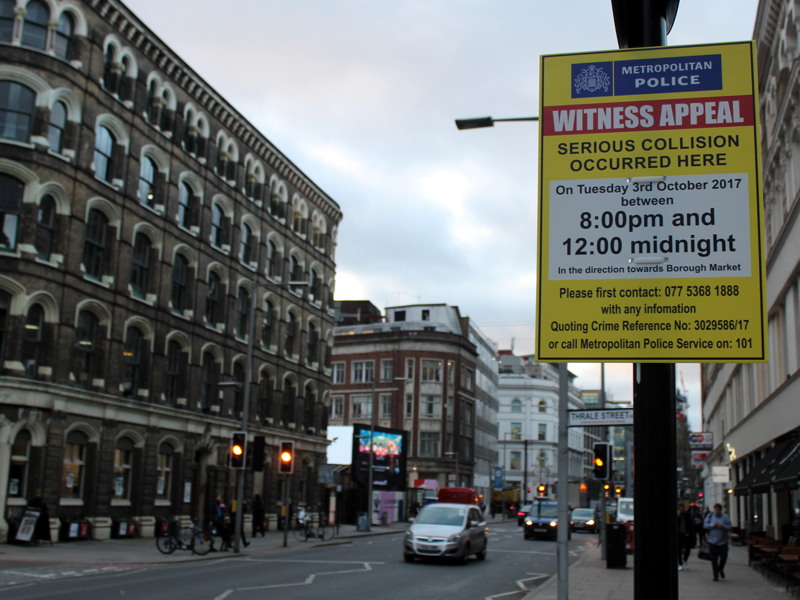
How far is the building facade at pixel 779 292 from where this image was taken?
77.8 feet

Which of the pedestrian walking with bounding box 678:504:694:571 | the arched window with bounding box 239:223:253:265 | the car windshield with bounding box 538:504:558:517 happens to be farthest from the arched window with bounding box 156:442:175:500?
the pedestrian walking with bounding box 678:504:694:571

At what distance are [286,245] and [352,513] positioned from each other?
20.1 metres

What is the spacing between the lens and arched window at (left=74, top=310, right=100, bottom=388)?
32.0 meters

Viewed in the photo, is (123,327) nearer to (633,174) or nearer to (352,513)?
(352,513)

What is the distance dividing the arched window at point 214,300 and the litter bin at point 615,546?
23541 mm

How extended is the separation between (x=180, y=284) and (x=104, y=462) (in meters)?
9.80

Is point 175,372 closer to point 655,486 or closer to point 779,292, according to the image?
point 779,292

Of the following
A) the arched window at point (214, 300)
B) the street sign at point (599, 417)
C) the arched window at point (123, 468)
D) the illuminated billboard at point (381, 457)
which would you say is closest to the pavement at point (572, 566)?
the arched window at point (123, 468)

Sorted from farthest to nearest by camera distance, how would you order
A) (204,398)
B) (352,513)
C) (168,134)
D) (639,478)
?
(352,513) → (204,398) → (168,134) → (639,478)

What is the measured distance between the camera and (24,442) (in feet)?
94.9

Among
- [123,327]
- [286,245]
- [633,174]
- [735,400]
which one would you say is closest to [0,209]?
[123,327]

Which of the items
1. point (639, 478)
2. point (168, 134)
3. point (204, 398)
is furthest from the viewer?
point (204, 398)

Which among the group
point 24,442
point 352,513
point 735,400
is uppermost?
point 735,400

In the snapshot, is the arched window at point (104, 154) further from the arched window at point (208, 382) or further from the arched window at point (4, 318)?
the arched window at point (208, 382)
